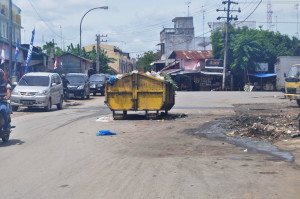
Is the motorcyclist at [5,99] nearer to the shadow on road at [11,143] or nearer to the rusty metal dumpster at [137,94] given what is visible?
the shadow on road at [11,143]

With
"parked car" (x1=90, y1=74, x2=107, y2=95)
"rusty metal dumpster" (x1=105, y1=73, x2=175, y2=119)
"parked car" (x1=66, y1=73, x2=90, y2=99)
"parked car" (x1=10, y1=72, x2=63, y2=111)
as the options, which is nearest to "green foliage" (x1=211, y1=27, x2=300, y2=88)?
"parked car" (x1=90, y1=74, x2=107, y2=95)

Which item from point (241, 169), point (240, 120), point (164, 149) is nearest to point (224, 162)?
point (241, 169)

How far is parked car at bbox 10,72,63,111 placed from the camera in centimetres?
2227

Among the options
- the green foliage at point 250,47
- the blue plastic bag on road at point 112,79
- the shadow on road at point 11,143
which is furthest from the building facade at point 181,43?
the shadow on road at point 11,143

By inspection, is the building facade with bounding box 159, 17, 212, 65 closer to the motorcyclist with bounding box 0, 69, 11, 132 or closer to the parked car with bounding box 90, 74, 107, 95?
the parked car with bounding box 90, 74, 107, 95

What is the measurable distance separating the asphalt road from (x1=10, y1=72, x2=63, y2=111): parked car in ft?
25.3

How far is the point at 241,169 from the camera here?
343 inches

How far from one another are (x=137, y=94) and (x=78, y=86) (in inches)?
630

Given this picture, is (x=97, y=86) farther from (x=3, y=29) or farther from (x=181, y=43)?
(x=181, y=43)

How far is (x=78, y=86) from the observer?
3419 cm

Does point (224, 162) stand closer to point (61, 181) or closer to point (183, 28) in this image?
point (61, 181)

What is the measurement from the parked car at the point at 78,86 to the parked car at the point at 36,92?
352 inches

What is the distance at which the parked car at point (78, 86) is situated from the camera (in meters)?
34.1

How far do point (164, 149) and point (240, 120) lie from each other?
23.1ft
